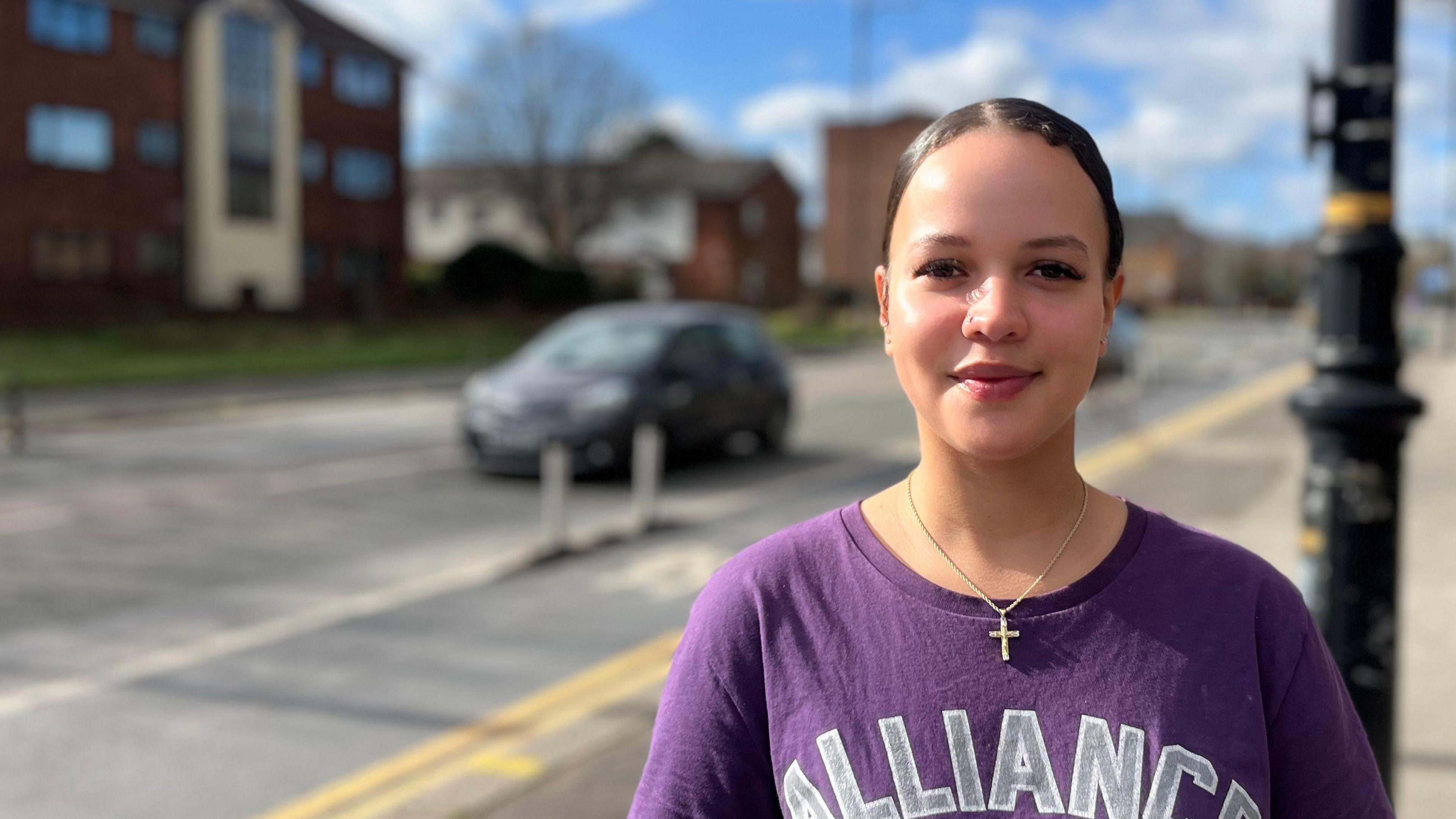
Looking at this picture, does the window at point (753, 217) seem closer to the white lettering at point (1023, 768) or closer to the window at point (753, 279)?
the window at point (753, 279)

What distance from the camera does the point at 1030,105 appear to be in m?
1.50

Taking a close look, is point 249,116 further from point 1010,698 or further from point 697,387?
point 1010,698

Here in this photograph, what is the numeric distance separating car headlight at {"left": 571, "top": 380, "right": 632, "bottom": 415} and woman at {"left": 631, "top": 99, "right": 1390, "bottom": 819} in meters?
10.5

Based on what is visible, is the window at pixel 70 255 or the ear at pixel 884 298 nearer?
the ear at pixel 884 298

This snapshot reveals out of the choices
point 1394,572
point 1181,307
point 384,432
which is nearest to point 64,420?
point 384,432

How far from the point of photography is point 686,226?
223 ft

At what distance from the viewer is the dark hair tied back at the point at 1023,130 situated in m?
1.48

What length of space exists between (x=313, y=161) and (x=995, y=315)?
44.1m

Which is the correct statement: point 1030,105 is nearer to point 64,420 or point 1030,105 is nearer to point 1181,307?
point 64,420

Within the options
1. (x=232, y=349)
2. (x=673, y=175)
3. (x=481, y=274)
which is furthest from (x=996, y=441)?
(x=673, y=175)

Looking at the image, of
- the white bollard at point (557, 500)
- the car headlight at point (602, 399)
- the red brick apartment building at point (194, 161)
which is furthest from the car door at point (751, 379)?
the red brick apartment building at point (194, 161)

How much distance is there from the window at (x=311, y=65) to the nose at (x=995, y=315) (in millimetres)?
43961

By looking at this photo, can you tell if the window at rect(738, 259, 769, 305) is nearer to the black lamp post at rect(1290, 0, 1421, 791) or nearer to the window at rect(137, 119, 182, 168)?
the window at rect(137, 119, 182, 168)

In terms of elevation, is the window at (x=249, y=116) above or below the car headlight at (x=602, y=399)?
above
